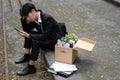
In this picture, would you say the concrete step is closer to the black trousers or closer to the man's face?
the black trousers

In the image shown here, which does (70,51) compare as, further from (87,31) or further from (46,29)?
(87,31)

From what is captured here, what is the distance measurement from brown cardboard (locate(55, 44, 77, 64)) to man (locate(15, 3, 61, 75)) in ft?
1.01

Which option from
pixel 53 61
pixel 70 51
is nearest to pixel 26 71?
pixel 53 61

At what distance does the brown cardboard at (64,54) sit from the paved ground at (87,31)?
22 cm

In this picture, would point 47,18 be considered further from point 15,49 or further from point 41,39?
point 15,49

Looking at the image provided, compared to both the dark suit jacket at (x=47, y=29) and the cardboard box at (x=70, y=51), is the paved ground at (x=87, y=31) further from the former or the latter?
the dark suit jacket at (x=47, y=29)

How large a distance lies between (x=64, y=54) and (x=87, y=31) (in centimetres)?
217

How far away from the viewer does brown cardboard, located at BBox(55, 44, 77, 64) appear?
5141 millimetres

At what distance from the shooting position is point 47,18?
523 centimetres

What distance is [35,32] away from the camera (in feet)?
18.4

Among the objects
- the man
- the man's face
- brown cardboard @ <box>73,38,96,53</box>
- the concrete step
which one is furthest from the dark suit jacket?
brown cardboard @ <box>73,38,96,53</box>

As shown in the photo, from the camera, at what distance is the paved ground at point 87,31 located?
5199 millimetres

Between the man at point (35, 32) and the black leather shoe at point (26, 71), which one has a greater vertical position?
the man at point (35, 32)

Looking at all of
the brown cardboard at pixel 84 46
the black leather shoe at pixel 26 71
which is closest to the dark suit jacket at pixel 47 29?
the brown cardboard at pixel 84 46
